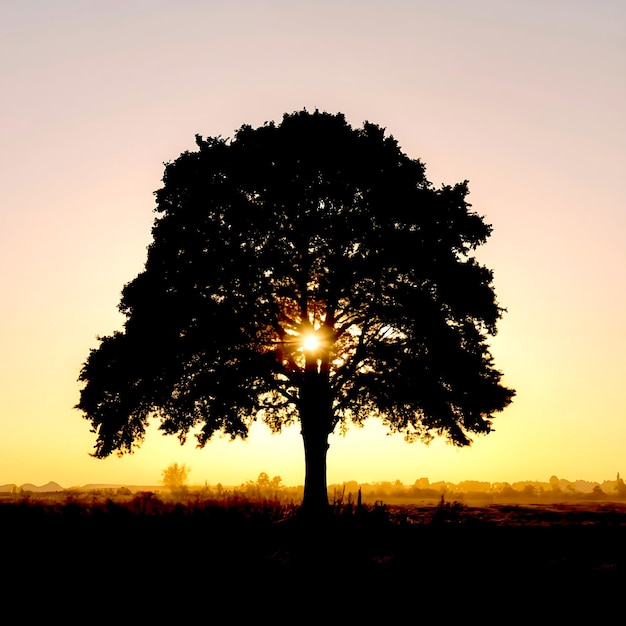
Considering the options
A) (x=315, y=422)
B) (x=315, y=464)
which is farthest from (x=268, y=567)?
(x=315, y=422)

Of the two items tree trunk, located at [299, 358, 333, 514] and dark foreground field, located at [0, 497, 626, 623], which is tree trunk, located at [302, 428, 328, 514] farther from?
dark foreground field, located at [0, 497, 626, 623]

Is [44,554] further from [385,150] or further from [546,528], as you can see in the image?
[385,150]

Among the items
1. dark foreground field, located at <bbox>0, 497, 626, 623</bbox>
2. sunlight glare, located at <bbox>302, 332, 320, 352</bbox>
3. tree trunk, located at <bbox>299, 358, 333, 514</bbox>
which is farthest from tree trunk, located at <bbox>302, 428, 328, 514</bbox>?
dark foreground field, located at <bbox>0, 497, 626, 623</bbox>

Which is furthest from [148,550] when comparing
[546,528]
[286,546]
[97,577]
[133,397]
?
[133,397]

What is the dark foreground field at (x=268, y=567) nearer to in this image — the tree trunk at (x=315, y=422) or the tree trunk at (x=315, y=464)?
the tree trunk at (x=315, y=464)

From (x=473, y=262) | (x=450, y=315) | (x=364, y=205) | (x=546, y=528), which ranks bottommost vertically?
(x=546, y=528)

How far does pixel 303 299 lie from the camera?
23969 mm

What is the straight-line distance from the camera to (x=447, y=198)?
24.7m

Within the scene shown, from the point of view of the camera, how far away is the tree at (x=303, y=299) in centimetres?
2305

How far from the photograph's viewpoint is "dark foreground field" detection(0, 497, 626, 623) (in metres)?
7.43

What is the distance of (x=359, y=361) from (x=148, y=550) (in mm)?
16202

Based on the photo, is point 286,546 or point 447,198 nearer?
point 286,546

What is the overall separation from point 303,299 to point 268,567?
51.6 ft

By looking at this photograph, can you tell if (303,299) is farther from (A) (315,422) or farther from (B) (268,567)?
(B) (268,567)
